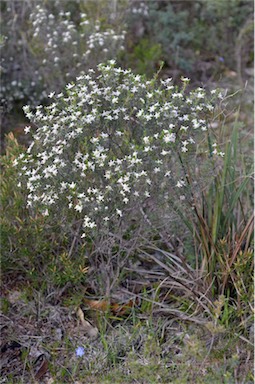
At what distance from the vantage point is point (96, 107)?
284cm

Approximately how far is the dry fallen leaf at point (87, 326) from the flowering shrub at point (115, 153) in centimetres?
52

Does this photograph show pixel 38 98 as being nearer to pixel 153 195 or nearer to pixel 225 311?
pixel 153 195

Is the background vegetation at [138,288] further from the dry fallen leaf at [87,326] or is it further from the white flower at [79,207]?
the white flower at [79,207]

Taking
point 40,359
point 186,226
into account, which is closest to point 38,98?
point 186,226

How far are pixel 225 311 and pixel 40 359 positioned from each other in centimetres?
93

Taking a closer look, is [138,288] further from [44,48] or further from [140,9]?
[140,9]

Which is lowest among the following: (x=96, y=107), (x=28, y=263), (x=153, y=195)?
A: (x=28, y=263)

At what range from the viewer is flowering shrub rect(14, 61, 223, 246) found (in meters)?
2.73

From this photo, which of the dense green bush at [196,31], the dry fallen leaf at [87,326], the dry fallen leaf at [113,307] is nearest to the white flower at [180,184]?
the dry fallen leaf at [113,307]

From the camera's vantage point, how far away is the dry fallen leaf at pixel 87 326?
3.06m

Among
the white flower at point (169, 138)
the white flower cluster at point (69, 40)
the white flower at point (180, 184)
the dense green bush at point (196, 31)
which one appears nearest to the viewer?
the white flower at point (169, 138)

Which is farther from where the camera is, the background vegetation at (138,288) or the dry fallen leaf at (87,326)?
the dry fallen leaf at (87,326)

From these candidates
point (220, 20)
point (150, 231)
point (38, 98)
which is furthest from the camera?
point (220, 20)

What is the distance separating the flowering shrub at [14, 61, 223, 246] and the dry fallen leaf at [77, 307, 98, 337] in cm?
52
